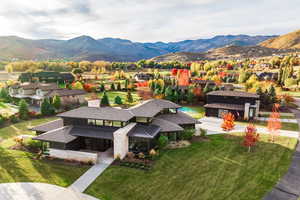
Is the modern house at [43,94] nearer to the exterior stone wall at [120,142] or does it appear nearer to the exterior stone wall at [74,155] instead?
the exterior stone wall at [74,155]

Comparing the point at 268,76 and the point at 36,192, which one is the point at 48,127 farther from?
the point at 268,76

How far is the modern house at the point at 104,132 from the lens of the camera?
75.2ft

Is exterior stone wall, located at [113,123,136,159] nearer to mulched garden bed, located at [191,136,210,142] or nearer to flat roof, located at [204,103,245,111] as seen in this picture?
mulched garden bed, located at [191,136,210,142]

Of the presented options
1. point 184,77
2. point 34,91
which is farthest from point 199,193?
point 184,77

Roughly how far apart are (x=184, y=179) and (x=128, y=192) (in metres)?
5.55

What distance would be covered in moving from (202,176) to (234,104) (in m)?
27.2

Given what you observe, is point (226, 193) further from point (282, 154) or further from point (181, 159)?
point (282, 154)

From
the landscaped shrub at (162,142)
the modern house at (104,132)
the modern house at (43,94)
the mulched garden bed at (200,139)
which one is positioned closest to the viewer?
the modern house at (104,132)

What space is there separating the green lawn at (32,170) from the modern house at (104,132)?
1.93 meters

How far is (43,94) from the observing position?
168ft

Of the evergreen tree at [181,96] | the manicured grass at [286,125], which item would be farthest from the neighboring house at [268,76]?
the manicured grass at [286,125]

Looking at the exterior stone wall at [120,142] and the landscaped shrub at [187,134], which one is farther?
the landscaped shrub at [187,134]

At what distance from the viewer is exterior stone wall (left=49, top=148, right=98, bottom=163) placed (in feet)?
71.0

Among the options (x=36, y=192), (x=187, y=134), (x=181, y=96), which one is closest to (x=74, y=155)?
(x=36, y=192)
